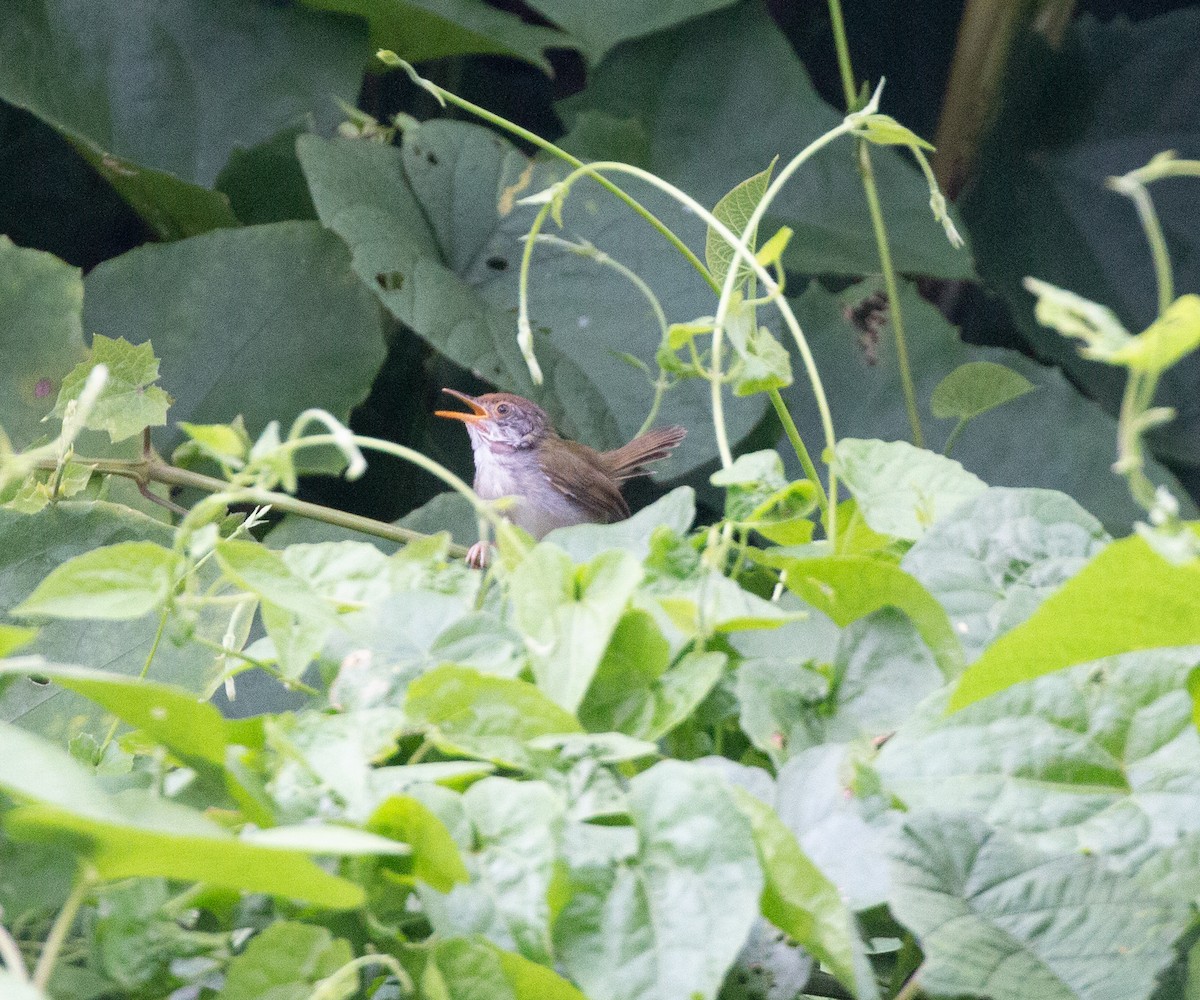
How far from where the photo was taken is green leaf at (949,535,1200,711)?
44cm

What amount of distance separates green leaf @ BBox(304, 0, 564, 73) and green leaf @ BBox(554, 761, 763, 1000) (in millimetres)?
1448

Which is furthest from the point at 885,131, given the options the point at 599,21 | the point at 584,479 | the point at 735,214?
the point at 584,479

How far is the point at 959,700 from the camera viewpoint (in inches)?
18.9

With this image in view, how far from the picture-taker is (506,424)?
1.99m

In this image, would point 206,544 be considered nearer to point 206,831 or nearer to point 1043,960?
point 206,831

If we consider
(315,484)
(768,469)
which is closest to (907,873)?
(768,469)

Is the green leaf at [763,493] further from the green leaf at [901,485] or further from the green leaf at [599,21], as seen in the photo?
the green leaf at [599,21]

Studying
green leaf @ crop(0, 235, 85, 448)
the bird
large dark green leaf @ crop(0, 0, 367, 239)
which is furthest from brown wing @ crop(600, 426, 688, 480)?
green leaf @ crop(0, 235, 85, 448)

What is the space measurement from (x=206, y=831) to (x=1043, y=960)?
0.30 metres

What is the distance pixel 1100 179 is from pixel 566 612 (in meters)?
2.00

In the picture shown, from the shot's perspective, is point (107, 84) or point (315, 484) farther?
point (315, 484)

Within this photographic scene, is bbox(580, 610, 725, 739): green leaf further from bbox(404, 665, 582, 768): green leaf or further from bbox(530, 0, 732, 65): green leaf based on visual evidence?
bbox(530, 0, 732, 65): green leaf

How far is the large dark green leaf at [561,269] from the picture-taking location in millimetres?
1614

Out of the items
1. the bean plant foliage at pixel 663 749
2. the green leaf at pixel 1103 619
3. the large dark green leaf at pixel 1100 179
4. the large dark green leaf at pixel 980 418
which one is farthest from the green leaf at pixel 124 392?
the large dark green leaf at pixel 1100 179
